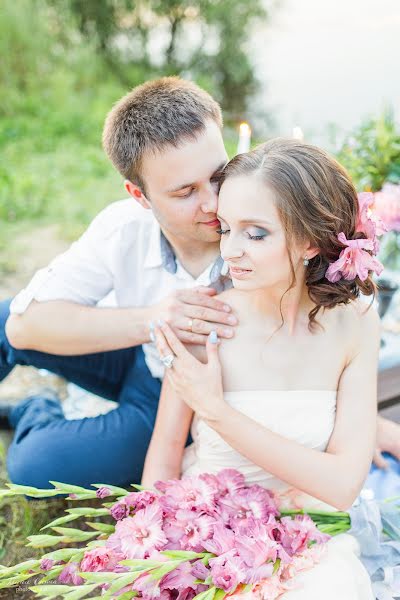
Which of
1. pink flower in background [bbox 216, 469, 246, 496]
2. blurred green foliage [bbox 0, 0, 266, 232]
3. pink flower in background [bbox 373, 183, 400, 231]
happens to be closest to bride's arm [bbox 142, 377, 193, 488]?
pink flower in background [bbox 216, 469, 246, 496]

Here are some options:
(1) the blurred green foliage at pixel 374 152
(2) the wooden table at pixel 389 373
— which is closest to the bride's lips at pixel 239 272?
(2) the wooden table at pixel 389 373

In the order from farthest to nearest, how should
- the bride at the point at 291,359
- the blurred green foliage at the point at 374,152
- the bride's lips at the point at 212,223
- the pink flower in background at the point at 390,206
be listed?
the blurred green foliage at the point at 374,152, the pink flower in background at the point at 390,206, the bride's lips at the point at 212,223, the bride at the point at 291,359

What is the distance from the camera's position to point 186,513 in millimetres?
1539

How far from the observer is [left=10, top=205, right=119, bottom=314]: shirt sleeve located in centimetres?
235

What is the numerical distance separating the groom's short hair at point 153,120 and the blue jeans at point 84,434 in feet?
2.76

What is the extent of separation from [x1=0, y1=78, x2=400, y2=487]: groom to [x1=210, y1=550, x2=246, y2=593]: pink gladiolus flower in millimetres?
708

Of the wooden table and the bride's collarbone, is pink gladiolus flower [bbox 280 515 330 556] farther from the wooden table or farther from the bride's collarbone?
the wooden table

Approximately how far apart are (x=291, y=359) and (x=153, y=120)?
89 cm

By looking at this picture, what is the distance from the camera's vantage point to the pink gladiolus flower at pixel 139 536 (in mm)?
1424

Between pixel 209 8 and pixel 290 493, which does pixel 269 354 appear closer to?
pixel 290 493

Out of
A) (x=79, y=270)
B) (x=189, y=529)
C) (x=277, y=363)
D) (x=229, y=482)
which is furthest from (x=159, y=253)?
(x=189, y=529)

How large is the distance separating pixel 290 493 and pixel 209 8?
11915 mm

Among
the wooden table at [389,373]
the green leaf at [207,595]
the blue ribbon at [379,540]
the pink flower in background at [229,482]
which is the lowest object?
the blue ribbon at [379,540]

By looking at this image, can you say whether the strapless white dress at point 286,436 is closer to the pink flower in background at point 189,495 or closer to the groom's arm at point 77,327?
the pink flower in background at point 189,495
